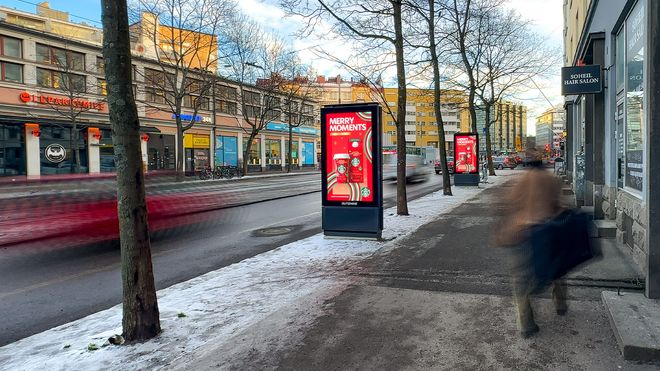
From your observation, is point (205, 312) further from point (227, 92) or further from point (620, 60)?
point (227, 92)

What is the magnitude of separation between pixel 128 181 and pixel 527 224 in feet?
11.8

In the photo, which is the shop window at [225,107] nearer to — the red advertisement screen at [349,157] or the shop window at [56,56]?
the shop window at [56,56]

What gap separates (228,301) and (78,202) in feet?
19.0

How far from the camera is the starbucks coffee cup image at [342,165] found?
8867 millimetres

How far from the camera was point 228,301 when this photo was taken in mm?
5289

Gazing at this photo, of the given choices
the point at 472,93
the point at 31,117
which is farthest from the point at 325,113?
the point at 31,117

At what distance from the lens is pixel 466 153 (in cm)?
2384

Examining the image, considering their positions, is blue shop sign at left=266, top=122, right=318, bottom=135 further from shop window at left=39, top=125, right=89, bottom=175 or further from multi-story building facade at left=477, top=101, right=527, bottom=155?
shop window at left=39, top=125, right=89, bottom=175

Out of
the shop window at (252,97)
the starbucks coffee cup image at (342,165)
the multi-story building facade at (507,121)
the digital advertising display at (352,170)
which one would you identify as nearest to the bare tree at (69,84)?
the shop window at (252,97)

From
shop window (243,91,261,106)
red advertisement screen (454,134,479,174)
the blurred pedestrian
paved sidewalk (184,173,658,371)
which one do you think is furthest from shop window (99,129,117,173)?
the blurred pedestrian

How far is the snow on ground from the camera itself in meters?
3.87

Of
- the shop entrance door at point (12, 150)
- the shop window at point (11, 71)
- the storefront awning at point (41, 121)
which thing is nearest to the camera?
the storefront awning at point (41, 121)

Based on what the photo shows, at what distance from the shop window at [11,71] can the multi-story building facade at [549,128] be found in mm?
33539

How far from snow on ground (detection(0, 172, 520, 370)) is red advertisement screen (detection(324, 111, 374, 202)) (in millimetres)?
1176
